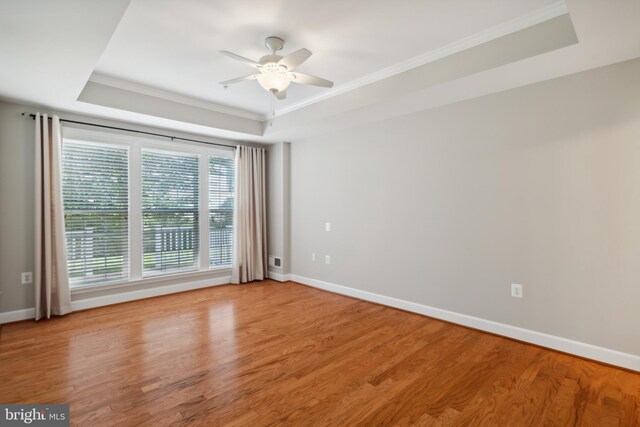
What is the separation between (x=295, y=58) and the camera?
2.49 meters

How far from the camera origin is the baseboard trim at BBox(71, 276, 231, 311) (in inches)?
156

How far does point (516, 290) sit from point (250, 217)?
3.89 meters

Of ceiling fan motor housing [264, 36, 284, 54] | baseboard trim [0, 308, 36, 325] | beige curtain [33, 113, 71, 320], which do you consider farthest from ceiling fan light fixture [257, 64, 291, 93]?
baseboard trim [0, 308, 36, 325]

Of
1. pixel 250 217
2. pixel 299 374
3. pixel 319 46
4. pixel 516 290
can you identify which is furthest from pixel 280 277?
pixel 319 46

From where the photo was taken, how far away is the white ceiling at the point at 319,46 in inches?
82.0

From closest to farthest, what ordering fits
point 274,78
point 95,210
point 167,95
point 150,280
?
point 274,78 → point 167,95 → point 95,210 → point 150,280

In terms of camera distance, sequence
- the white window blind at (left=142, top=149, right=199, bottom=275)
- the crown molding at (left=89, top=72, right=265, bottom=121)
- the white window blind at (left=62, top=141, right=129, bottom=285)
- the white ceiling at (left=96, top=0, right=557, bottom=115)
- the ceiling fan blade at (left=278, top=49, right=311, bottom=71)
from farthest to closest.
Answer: the white window blind at (left=142, top=149, right=199, bottom=275) < the white window blind at (left=62, top=141, right=129, bottom=285) < the crown molding at (left=89, top=72, right=265, bottom=121) < the ceiling fan blade at (left=278, top=49, right=311, bottom=71) < the white ceiling at (left=96, top=0, right=557, bottom=115)

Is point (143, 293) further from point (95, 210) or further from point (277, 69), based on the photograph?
point (277, 69)

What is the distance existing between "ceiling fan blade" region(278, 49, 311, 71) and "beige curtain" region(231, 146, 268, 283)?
2880 mm

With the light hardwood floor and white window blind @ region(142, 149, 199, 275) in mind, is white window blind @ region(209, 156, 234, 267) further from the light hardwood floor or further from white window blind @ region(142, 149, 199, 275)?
the light hardwood floor

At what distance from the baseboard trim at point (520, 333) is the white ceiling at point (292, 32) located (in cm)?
266

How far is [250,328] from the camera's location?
3340 millimetres

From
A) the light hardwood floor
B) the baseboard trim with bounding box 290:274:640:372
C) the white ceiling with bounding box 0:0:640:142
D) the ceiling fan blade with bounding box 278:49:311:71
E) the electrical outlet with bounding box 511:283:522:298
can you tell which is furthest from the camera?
the electrical outlet with bounding box 511:283:522:298

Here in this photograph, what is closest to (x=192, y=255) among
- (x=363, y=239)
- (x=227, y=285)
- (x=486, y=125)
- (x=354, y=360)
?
(x=227, y=285)
